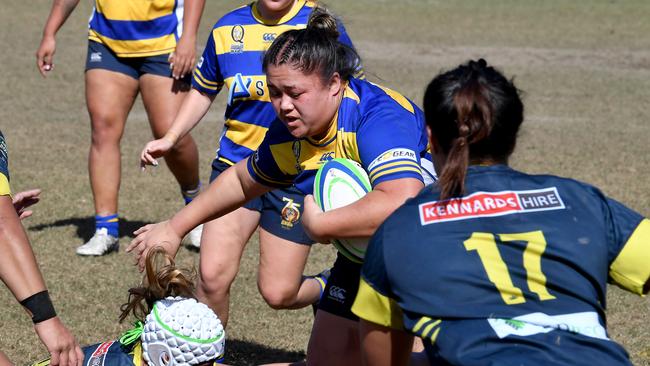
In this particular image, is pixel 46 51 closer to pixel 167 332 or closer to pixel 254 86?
pixel 254 86

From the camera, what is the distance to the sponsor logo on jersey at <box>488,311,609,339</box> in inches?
98.7

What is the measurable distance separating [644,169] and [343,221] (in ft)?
21.1

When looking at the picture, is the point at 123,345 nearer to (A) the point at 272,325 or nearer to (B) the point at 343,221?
(B) the point at 343,221

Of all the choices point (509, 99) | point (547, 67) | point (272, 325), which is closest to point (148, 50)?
point (272, 325)

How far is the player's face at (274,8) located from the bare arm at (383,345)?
254 centimetres

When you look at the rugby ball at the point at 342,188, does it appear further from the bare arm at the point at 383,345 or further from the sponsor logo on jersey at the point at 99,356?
the sponsor logo on jersey at the point at 99,356

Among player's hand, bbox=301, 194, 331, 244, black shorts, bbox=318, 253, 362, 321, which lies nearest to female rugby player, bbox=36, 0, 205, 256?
black shorts, bbox=318, 253, 362, 321

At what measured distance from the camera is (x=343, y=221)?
123 inches

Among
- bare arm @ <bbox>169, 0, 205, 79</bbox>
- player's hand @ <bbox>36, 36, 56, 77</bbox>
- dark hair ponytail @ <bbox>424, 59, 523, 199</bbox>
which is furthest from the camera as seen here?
player's hand @ <bbox>36, 36, 56, 77</bbox>

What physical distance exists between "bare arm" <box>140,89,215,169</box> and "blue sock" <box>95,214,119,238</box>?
5.86 ft

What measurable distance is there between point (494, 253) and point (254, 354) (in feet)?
9.08

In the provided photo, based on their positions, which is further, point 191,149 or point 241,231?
point 191,149

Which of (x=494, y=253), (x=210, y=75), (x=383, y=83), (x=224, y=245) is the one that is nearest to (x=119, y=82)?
(x=210, y=75)

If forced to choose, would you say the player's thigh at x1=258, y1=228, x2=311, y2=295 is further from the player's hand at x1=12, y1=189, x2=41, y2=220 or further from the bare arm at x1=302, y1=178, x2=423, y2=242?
the bare arm at x1=302, y1=178, x2=423, y2=242
